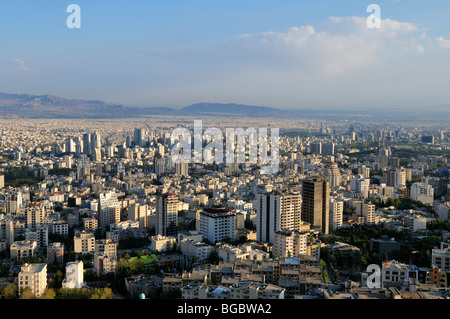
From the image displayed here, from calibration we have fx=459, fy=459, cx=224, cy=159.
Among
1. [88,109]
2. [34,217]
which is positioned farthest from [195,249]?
[88,109]

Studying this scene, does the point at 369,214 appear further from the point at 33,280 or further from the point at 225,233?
the point at 33,280

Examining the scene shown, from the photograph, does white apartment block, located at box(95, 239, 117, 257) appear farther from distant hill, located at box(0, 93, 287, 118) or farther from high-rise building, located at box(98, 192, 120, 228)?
distant hill, located at box(0, 93, 287, 118)

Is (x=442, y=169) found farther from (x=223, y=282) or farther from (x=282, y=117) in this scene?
(x=282, y=117)

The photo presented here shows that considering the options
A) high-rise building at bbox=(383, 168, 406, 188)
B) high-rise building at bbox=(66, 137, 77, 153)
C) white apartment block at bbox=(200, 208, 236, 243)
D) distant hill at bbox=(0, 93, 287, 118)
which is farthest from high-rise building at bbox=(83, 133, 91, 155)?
white apartment block at bbox=(200, 208, 236, 243)

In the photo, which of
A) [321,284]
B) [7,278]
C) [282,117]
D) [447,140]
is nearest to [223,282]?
[321,284]

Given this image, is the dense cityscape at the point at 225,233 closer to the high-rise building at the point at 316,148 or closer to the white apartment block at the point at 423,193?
the white apartment block at the point at 423,193
